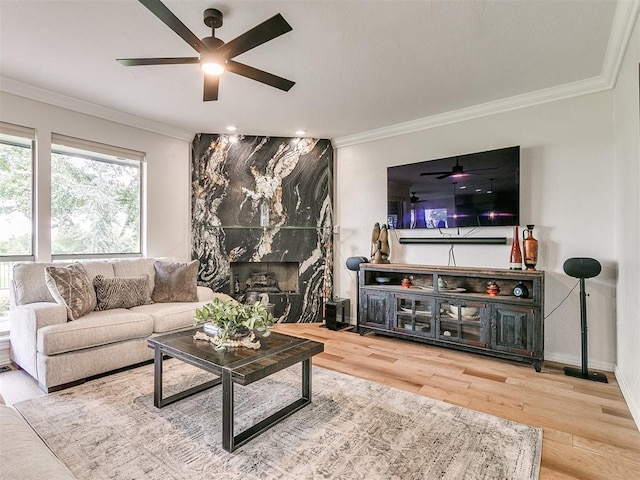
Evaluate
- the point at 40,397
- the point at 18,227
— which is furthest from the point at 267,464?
the point at 18,227

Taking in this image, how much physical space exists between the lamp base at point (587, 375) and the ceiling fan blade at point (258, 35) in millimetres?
3472

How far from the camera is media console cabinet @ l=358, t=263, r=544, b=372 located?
10.2 ft

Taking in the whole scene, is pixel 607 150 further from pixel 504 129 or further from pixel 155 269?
pixel 155 269

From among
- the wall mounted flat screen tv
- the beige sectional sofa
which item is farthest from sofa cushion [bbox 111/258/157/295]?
the wall mounted flat screen tv

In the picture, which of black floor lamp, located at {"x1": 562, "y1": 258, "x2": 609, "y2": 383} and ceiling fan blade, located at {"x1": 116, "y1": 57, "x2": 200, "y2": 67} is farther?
black floor lamp, located at {"x1": 562, "y1": 258, "x2": 609, "y2": 383}

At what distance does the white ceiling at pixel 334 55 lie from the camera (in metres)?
2.21

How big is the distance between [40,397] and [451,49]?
3.98 meters

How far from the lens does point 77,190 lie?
3.85 m

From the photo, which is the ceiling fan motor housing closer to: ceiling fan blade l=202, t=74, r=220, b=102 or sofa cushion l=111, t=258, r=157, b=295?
ceiling fan blade l=202, t=74, r=220, b=102

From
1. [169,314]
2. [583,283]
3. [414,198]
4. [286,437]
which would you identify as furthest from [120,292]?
[583,283]

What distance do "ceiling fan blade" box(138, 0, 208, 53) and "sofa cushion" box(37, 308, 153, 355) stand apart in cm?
223

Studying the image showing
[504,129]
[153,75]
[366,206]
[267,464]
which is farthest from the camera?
[366,206]

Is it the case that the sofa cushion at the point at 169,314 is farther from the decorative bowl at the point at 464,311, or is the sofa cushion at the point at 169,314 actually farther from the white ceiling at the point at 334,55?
the decorative bowl at the point at 464,311

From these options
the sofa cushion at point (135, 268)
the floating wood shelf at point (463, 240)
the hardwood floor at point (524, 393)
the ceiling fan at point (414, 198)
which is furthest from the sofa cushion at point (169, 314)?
the ceiling fan at point (414, 198)
